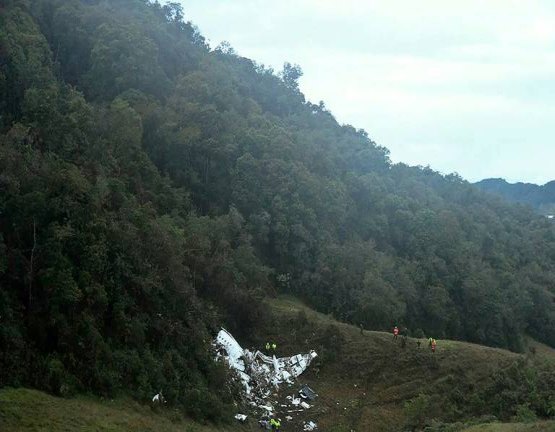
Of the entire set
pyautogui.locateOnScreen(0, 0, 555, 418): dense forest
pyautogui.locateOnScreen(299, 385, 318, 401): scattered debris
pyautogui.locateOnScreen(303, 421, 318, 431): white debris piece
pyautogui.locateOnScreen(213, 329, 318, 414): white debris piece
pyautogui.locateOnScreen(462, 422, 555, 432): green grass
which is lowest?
pyautogui.locateOnScreen(303, 421, 318, 431): white debris piece

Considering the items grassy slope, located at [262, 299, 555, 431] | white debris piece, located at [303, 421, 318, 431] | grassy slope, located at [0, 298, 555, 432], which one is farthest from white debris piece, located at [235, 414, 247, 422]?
grassy slope, located at [262, 299, 555, 431]

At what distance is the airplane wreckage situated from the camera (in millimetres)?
28469

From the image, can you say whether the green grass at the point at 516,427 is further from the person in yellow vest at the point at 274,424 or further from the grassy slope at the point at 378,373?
the person in yellow vest at the point at 274,424

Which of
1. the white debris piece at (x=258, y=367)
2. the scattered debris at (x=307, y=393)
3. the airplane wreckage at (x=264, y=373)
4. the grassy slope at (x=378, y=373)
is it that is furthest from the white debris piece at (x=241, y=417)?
the scattered debris at (x=307, y=393)

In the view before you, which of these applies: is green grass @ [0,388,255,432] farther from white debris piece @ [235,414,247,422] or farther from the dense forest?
white debris piece @ [235,414,247,422]

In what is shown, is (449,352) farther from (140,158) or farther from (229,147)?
(229,147)

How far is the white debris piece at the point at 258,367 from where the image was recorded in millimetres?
29328

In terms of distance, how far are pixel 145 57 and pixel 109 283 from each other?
40065mm

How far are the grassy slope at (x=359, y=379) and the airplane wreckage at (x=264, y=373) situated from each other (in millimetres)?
593

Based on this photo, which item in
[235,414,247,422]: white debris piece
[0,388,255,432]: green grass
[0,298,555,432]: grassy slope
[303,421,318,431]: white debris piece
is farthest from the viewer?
[303,421,318,431]: white debris piece

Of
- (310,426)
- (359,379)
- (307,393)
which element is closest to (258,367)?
(307,393)

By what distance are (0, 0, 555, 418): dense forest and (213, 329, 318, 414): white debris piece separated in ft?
6.03

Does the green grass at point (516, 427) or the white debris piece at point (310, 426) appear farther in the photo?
the white debris piece at point (310, 426)

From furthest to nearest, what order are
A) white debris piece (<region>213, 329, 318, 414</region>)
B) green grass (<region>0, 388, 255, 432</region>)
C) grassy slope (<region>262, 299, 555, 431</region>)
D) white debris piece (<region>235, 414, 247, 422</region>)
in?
white debris piece (<region>213, 329, 318, 414</region>) < grassy slope (<region>262, 299, 555, 431</region>) < white debris piece (<region>235, 414, 247, 422</region>) < green grass (<region>0, 388, 255, 432</region>)
